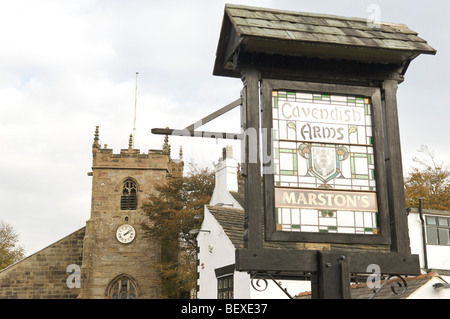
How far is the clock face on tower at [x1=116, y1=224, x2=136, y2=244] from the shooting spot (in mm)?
46219

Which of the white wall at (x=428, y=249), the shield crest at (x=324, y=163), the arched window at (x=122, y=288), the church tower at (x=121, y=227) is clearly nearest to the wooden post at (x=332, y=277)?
the shield crest at (x=324, y=163)

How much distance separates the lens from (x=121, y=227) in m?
46.6

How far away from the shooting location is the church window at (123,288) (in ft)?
148

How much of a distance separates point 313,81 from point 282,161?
0.91m

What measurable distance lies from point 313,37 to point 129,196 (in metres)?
42.9

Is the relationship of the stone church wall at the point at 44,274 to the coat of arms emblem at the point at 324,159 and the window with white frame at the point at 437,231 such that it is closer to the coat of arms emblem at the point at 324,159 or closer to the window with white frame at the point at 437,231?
the window with white frame at the point at 437,231

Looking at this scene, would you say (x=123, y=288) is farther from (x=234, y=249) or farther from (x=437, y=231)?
(x=234, y=249)

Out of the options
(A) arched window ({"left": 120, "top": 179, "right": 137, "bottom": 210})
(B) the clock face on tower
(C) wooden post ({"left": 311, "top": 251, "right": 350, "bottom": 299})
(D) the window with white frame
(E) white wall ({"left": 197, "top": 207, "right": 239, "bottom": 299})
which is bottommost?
(C) wooden post ({"left": 311, "top": 251, "right": 350, "bottom": 299})

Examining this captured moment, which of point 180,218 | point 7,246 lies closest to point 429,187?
point 180,218

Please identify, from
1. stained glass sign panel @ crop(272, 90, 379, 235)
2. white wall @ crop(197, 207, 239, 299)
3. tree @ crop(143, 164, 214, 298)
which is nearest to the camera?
stained glass sign panel @ crop(272, 90, 379, 235)

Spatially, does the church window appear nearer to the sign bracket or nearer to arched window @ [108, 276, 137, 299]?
arched window @ [108, 276, 137, 299]

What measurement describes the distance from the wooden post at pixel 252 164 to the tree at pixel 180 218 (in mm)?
31145

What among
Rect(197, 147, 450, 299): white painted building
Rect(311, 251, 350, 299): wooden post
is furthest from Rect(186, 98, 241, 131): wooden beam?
Rect(197, 147, 450, 299): white painted building
